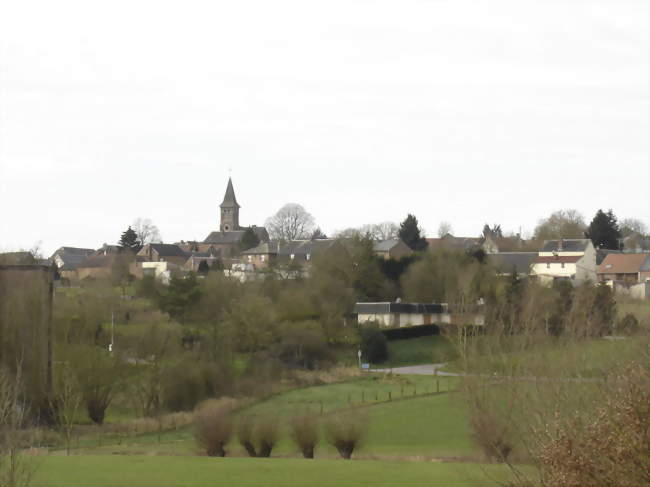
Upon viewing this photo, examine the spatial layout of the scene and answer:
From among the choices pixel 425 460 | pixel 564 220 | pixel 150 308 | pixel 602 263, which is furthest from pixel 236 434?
pixel 564 220

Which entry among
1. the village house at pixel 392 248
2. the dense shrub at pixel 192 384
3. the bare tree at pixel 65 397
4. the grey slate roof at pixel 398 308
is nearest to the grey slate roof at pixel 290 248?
the village house at pixel 392 248

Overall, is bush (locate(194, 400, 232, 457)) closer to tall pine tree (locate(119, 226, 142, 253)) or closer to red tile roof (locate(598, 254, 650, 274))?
red tile roof (locate(598, 254, 650, 274))

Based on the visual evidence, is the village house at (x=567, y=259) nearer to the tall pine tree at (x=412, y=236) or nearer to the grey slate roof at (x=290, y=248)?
the tall pine tree at (x=412, y=236)

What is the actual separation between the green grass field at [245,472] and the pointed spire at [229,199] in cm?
12502

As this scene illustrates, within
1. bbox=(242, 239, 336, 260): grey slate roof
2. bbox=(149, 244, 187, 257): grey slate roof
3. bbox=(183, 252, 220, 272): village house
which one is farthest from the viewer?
bbox=(149, 244, 187, 257): grey slate roof

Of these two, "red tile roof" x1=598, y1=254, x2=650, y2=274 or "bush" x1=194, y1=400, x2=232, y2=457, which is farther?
"red tile roof" x1=598, y1=254, x2=650, y2=274

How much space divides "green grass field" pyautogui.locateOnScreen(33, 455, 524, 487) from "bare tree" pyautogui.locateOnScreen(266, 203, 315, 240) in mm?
98811

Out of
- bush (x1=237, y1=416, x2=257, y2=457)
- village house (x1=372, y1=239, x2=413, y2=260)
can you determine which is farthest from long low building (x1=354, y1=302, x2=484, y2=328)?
bush (x1=237, y1=416, x2=257, y2=457)

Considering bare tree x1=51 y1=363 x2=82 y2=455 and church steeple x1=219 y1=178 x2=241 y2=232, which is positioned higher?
church steeple x1=219 y1=178 x2=241 y2=232

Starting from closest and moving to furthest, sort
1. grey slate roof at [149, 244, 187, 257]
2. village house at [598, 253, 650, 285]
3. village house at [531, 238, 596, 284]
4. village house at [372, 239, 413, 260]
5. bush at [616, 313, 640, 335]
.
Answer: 1. bush at [616, 313, 640, 335]
2. village house at [598, 253, 650, 285]
3. village house at [531, 238, 596, 284]
4. village house at [372, 239, 413, 260]
5. grey slate roof at [149, 244, 187, 257]

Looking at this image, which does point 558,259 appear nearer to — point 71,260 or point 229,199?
point 71,260

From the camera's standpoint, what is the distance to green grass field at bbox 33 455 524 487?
22641mm

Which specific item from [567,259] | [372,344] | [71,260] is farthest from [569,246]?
[71,260]

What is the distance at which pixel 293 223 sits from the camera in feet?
414
